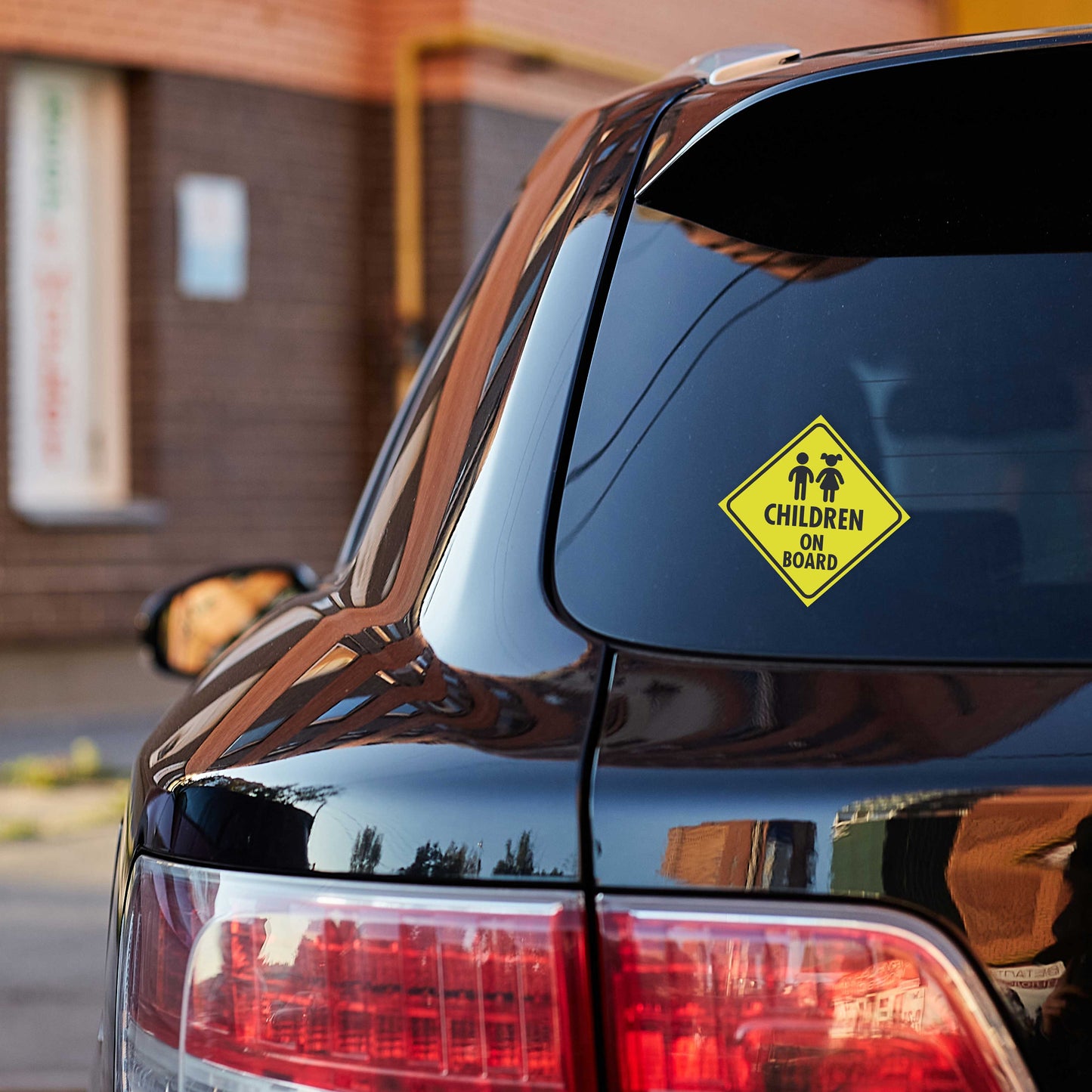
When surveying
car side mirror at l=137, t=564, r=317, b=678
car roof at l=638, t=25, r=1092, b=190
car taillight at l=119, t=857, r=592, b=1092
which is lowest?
car taillight at l=119, t=857, r=592, b=1092

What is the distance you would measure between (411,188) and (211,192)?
1.32m

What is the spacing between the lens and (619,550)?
3.81 ft

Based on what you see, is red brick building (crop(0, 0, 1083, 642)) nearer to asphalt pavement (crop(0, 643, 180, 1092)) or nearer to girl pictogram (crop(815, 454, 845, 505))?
asphalt pavement (crop(0, 643, 180, 1092))

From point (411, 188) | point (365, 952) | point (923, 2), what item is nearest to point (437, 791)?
point (365, 952)

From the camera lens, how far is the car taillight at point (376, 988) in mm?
963

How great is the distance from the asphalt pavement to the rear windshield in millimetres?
1135

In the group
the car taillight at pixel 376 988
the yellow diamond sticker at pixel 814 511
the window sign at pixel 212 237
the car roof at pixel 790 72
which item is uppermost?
the window sign at pixel 212 237

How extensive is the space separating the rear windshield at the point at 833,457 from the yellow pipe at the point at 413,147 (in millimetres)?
8489

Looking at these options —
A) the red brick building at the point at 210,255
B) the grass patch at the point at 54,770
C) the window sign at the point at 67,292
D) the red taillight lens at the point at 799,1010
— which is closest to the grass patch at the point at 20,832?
the grass patch at the point at 54,770

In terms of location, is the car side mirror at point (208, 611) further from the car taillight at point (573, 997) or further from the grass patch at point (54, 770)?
the grass patch at point (54, 770)

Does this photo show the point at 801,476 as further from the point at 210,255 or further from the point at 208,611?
the point at 210,255

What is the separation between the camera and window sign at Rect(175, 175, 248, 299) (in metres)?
8.95

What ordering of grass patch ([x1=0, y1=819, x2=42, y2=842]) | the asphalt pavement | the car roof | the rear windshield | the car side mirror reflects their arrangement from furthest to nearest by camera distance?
grass patch ([x1=0, y1=819, x2=42, y2=842]) < the asphalt pavement < the car side mirror < the car roof < the rear windshield

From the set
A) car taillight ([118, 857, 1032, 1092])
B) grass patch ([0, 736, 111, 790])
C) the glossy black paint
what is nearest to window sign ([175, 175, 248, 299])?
grass patch ([0, 736, 111, 790])
